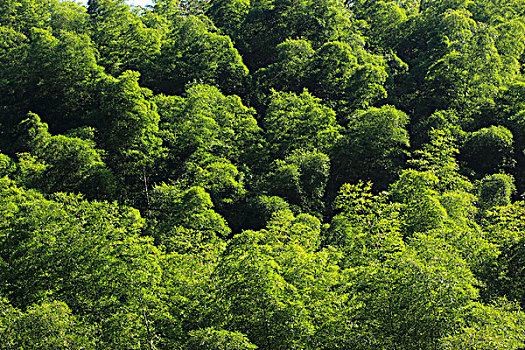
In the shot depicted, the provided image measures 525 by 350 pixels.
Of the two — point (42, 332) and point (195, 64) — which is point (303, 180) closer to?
point (195, 64)

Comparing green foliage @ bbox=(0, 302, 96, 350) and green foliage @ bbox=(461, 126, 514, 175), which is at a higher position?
green foliage @ bbox=(461, 126, 514, 175)

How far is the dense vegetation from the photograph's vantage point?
26.9 m

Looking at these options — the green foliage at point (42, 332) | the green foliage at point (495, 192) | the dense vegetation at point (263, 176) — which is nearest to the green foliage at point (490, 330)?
the dense vegetation at point (263, 176)

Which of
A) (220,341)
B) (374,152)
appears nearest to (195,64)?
(374,152)

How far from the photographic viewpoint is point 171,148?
51375mm

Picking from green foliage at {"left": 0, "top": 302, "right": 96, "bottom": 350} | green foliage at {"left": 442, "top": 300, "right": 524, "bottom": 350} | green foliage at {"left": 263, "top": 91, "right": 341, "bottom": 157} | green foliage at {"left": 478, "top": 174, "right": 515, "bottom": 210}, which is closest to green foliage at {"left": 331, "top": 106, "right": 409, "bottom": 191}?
green foliage at {"left": 263, "top": 91, "right": 341, "bottom": 157}

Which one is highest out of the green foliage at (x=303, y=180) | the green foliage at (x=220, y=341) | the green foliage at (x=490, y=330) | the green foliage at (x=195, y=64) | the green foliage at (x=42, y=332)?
the green foliage at (x=195, y=64)

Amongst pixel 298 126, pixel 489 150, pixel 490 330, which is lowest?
pixel 490 330

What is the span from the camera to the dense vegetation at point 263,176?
26.9m

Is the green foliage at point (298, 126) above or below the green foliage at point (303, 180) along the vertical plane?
above

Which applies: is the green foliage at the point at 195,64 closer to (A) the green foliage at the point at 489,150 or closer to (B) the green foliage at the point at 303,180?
(B) the green foliage at the point at 303,180

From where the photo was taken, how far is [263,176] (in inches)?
2016

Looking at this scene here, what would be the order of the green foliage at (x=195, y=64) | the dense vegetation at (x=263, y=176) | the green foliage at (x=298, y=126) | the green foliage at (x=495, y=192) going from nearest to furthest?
1. the dense vegetation at (x=263, y=176)
2. the green foliage at (x=495, y=192)
3. the green foliage at (x=298, y=126)
4. the green foliage at (x=195, y=64)

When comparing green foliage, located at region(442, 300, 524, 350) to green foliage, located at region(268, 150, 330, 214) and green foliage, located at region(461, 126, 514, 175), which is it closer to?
green foliage, located at region(268, 150, 330, 214)
